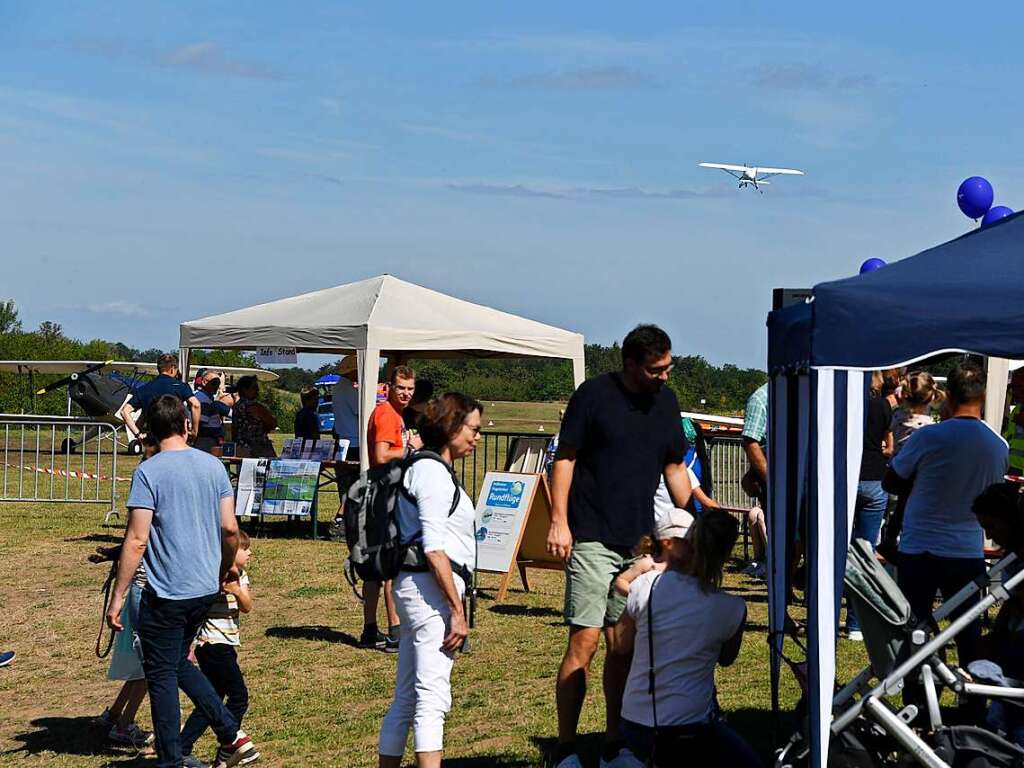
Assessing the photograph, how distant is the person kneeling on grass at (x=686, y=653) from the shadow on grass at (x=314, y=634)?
14.6 feet

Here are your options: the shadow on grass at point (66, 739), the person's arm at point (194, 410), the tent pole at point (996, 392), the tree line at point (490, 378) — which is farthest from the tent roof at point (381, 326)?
the tree line at point (490, 378)

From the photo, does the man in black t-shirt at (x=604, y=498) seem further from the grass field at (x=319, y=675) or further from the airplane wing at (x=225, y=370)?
the airplane wing at (x=225, y=370)

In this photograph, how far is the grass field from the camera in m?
6.80

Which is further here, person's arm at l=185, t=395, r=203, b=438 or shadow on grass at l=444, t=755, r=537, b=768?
person's arm at l=185, t=395, r=203, b=438

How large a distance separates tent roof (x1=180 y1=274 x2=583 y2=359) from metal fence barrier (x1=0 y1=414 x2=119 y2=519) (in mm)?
2039

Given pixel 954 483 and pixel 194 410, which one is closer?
pixel 954 483

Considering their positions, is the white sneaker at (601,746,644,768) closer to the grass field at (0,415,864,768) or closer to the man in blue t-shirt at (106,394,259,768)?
the grass field at (0,415,864,768)

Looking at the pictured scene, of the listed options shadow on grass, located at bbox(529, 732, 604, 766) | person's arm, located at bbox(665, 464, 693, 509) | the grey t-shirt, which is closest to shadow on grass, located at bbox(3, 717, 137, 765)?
the grey t-shirt

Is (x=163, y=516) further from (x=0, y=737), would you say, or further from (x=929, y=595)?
(x=929, y=595)

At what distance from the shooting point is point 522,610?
421 inches

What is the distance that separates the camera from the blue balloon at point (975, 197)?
30.0ft

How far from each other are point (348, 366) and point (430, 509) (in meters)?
10.4

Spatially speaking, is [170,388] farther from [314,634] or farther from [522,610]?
[522,610]

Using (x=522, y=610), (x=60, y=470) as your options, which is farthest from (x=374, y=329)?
(x=60, y=470)
